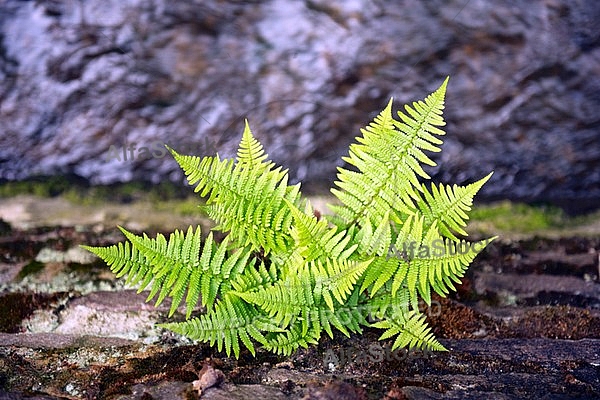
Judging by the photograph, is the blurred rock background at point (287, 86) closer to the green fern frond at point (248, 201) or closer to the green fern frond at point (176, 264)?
the green fern frond at point (248, 201)

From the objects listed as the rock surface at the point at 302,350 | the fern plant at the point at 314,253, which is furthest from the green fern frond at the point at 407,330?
→ the rock surface at the point at 302,350

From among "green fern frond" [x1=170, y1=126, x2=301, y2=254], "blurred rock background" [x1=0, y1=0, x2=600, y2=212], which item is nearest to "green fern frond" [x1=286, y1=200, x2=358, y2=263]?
"green fern frond" [x1=170, y1=126, x2=301, y2=254]

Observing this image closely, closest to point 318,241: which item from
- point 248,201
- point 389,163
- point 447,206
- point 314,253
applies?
point 314,253

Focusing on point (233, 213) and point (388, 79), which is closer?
point (233, 213)

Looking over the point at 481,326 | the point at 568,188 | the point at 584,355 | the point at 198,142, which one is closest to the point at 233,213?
the point at 481,326

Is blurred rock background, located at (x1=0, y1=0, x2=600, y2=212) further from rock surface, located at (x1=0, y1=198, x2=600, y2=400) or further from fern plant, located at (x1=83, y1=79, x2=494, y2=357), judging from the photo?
fern plant, located at (x1=83, y1=79, x2=494, y2=357)

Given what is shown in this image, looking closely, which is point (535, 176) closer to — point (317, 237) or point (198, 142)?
point (198, 142)

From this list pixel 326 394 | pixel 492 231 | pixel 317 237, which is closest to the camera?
pixel 326 394
